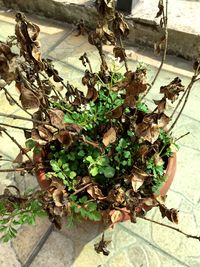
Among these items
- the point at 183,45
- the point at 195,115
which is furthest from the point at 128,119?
the point at 183,45

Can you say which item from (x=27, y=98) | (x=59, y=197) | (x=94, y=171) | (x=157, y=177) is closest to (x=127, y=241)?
(x=157, y=177)

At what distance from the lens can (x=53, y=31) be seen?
342cm

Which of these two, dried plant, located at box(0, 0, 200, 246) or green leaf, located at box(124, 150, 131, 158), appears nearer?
dried plant, located at box(0, 0, 200, 246)

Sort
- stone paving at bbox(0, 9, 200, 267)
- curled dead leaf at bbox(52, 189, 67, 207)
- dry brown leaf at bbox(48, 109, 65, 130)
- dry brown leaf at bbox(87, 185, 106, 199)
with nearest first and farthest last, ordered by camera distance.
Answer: dry brown leaf at bbox(48, 109, 65, 130)
curled dead leaf at bbox(52, 189, 67, 207)
dry brown leaf at bbox(87, 185, 106, 199)
stone paving at bbox(0, 9, 200, 267)

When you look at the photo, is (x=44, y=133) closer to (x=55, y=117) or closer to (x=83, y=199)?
(x=55, y=117)

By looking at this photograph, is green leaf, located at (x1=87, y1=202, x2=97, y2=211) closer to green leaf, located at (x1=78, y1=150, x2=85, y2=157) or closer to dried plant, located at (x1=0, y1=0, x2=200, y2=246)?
dried plant, located at (x1=0, y1=0, x2=200, y2=246)

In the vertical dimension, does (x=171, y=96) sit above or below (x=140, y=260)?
above

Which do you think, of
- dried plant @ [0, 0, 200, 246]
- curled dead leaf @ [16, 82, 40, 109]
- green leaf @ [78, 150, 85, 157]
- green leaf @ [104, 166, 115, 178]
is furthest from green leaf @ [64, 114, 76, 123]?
curled dead leaf @ [16, 82, 40, 109]

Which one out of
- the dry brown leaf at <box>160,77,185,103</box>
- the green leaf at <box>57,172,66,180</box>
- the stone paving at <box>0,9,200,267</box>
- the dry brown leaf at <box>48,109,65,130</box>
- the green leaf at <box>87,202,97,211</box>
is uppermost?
the dry brown leaf at <box>160,77,185,103</box>

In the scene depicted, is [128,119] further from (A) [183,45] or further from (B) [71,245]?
(A) [183,45]

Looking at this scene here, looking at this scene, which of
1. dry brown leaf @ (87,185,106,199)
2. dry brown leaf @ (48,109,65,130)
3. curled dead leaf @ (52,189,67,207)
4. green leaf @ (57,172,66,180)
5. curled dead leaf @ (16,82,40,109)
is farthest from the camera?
green leaf @ (57,172,66,180)

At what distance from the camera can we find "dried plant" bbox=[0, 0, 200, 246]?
1.39m

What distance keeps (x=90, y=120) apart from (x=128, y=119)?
0.64ft

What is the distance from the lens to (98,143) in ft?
5.58
